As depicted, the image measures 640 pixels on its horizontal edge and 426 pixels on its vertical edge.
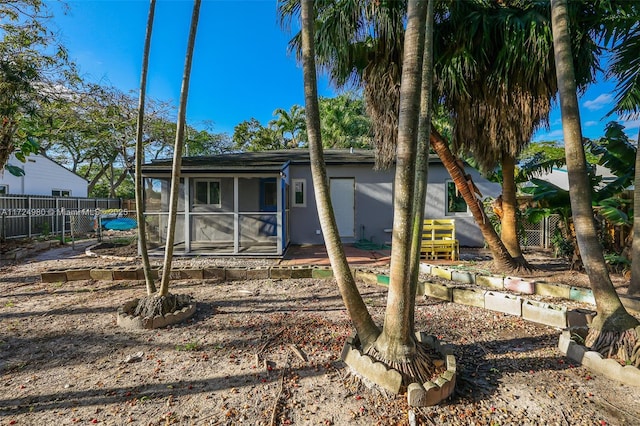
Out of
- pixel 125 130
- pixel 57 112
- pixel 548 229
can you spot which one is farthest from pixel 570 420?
pixel 125 130

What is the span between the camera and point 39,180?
17.2 metres

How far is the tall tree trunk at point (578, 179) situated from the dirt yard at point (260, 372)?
2.56ft

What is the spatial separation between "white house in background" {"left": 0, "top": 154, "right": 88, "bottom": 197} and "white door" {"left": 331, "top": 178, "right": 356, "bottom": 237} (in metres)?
14.8

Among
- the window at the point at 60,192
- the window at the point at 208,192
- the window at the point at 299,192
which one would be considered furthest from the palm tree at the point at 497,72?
the window at the point at 60,192

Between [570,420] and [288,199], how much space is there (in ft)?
28.5

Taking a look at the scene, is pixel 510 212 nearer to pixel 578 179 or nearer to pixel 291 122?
pixel 578 179

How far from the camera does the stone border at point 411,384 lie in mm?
2225

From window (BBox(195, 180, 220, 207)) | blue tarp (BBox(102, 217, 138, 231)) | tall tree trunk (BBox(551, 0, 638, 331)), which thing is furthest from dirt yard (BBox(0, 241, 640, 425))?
blue tarp (BBox(102, 217, 138, 231))

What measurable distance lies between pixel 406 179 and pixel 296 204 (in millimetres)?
8100

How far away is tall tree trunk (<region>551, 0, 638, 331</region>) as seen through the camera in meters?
2.86

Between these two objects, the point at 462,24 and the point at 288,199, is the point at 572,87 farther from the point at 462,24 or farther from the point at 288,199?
the point at 288,199

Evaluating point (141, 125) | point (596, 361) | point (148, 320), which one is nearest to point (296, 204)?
point (141, 125)

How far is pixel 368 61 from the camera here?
5734 millimetres

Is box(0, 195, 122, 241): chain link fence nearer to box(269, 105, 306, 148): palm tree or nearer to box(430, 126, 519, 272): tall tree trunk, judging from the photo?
box(430, 126, 519, 272): tall tree trunk
